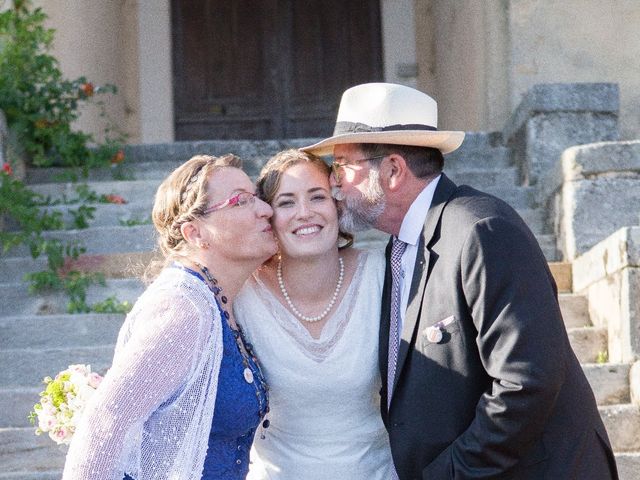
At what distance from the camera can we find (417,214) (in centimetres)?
318

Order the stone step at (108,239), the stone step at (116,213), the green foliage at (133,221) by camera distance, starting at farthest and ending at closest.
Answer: the stone step at (116,213) → the green foliage at (133,221) → the stone step at (108,239)

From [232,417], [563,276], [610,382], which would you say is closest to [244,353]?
[232,417]

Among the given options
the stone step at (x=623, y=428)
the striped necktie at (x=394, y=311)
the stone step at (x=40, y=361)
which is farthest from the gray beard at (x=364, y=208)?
the stone step at (x=40, y=361)

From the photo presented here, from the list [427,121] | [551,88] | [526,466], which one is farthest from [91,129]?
[526,466]

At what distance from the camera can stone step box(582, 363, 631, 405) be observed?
446 centimetres

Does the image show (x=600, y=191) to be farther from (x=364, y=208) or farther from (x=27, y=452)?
(x=27, y=452)

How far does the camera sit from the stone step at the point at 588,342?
478 centimetres

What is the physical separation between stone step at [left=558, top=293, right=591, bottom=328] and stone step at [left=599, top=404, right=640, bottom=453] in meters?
0.85

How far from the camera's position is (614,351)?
4672 millimetres

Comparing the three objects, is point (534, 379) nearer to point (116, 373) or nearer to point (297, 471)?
point (297, 471)

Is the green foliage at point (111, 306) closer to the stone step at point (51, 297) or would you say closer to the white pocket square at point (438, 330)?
the stone step at point (51, 297)

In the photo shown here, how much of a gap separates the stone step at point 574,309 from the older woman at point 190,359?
7.44 ft

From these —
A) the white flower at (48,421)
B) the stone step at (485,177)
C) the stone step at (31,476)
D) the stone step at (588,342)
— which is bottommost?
the stone step at (31,476)

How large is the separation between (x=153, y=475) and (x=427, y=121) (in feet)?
4.26
